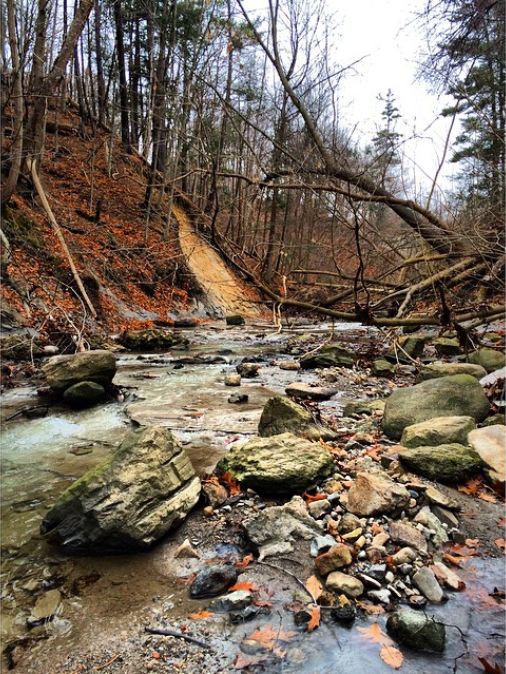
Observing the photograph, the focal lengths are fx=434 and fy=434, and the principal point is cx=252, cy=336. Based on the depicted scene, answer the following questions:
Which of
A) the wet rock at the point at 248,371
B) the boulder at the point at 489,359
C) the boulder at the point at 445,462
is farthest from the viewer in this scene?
the wet rock at the point at 248,371

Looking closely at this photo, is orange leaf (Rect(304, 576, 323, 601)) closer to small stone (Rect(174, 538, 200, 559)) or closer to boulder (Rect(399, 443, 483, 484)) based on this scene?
small stone (Rect(174, 538, 200, 559))

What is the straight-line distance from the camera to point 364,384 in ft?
21.2

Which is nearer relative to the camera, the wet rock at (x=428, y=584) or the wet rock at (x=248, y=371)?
the wet rock at (x=428, y=584)

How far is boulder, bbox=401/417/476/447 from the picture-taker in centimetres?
324

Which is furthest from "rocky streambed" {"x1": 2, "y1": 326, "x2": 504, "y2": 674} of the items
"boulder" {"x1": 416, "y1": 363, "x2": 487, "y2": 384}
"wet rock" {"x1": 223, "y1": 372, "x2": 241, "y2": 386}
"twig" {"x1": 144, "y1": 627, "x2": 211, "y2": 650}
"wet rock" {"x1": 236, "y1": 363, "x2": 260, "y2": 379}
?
"wet rock" {"x1": 236, "y1": 363, "x2": 260, "y2": 379}

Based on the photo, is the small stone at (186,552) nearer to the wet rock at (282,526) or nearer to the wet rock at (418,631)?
the wet rock at (282,526)

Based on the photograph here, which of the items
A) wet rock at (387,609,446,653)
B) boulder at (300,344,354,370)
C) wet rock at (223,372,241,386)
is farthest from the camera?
boulder at (300,344,354,370)

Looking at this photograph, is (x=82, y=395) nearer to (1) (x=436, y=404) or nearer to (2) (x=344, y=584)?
(1) (x=436, y=404)

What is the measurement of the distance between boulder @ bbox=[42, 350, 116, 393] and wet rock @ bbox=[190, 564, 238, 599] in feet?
13.3

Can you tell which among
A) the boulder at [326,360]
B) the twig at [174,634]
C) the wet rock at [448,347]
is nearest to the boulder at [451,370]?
the boulder at [326,360]

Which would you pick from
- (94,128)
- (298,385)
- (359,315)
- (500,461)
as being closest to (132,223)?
(94,128)

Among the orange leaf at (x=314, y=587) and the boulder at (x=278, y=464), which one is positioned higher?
the boulder at (x=278, y=464)

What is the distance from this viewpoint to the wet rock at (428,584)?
2.05 m

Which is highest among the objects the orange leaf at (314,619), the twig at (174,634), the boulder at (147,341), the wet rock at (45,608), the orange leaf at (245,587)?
the orange leaf at (314,619)
